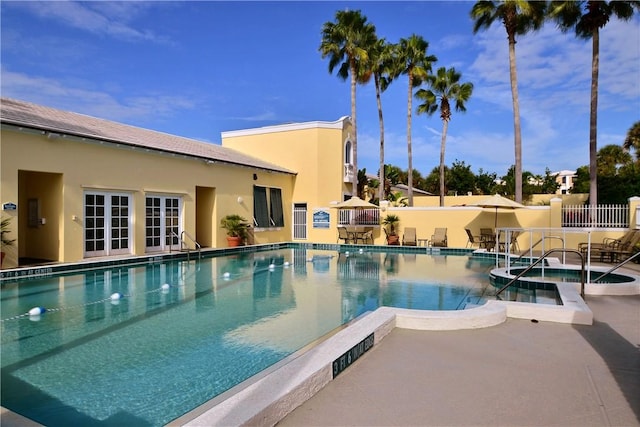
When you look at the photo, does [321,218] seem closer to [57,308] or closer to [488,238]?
[488,238]

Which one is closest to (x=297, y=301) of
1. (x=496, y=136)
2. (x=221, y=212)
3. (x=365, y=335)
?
(x=365, y=335)

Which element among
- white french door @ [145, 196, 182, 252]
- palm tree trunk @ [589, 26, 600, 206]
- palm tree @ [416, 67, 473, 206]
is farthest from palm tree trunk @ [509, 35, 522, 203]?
white french door @ [145, 196, 182, 252]

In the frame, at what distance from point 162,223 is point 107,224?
2.33 metres

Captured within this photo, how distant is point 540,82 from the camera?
67.2 feet

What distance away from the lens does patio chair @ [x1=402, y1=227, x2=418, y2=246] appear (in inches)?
784

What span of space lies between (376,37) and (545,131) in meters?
13.0

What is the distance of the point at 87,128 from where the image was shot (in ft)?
45.9

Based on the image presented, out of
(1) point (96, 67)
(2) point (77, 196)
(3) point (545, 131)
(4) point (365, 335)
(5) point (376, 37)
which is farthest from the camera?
(3) point (545, 131)

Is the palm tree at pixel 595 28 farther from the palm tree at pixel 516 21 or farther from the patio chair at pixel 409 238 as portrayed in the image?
the patio chair at pixel 409 238

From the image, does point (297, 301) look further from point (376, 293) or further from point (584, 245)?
point (584, 245)

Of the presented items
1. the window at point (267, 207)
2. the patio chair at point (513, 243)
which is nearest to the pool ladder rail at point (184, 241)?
the window at point (267, 207)

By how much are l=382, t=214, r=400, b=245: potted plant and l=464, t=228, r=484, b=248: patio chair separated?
3.28 meters

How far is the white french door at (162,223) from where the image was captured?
15.6 metres

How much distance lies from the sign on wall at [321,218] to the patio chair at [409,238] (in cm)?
442
